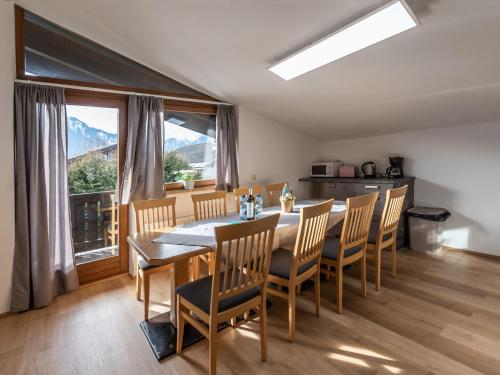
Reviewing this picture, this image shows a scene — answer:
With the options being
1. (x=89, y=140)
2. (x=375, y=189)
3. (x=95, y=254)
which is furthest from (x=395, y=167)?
(x=95, y=254)

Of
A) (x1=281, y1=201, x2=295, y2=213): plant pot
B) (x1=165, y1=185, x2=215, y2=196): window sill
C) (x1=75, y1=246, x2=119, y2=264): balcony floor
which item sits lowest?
(x1=75, y1=246, x2=119, y2=264): balcony floor

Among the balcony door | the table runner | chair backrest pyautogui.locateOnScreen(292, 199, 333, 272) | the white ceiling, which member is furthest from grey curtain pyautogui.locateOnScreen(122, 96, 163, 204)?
chair backrest pyautogui.locateOnScreen(292, 199, 333, 272)

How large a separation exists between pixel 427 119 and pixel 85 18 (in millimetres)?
3957

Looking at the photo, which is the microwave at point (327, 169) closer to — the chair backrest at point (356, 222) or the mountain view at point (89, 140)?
the chair backrest at point (356, 222)

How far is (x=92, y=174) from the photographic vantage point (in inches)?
118

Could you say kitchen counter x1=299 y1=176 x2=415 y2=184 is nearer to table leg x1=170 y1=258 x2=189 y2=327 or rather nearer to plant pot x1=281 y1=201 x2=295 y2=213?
plant pot x1=281 y1=201 x2=295 y2=213

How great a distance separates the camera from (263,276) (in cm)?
184

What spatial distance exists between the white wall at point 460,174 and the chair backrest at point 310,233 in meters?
2.60

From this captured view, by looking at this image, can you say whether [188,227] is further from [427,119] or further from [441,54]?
[427,119]

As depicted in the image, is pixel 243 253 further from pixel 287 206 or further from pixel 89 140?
pixel 89 140

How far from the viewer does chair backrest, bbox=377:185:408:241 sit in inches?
108

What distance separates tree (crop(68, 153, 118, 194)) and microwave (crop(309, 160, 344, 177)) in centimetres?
305

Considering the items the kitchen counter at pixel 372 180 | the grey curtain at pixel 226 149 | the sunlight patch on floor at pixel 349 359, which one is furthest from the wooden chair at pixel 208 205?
the kitchen counter at pixel 372 180

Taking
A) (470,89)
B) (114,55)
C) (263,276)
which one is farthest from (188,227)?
(470,89)
